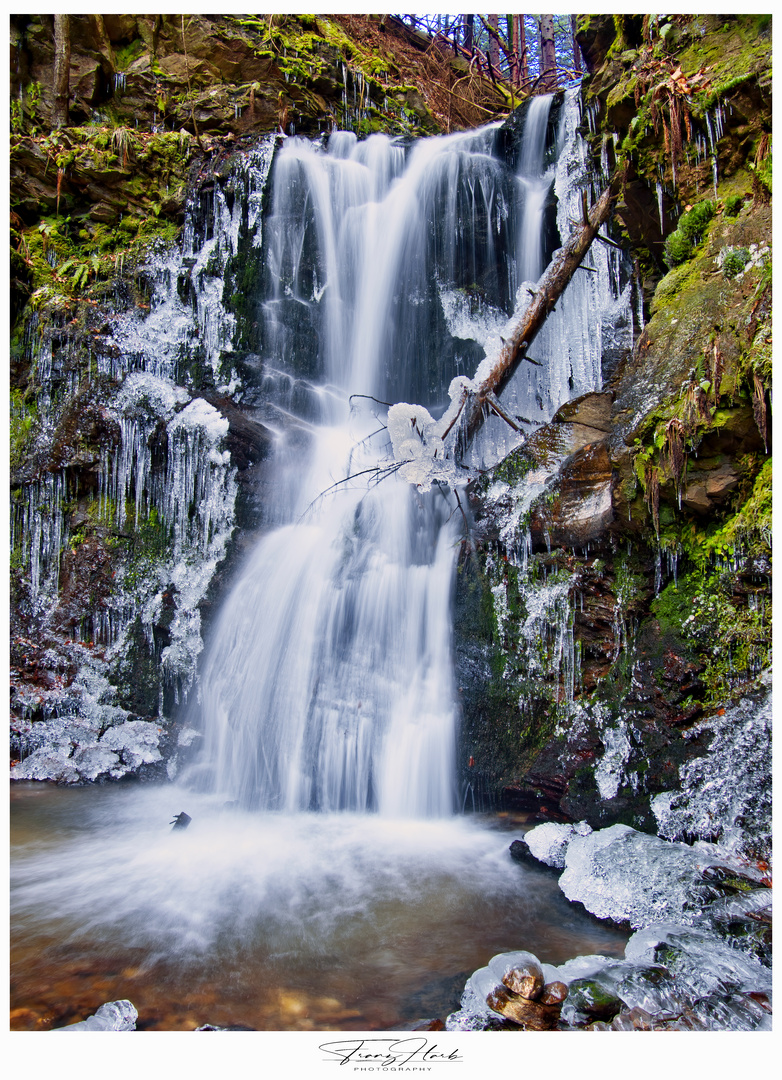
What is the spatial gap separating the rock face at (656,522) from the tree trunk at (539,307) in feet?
1.07

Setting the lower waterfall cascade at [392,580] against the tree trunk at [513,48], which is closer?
the lower waterfall cascade at [392,580]

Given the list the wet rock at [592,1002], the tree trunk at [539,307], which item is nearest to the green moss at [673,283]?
the tree trunk at [539,307]

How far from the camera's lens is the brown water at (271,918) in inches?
93.8

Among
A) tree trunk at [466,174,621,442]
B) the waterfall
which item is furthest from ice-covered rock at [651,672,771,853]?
tree trunk at [466,174,621,442]

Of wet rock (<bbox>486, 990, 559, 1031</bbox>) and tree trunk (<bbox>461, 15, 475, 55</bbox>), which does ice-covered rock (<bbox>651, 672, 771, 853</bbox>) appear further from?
tree trunk (<bbox>461, 15, 475, 55</bbox>)

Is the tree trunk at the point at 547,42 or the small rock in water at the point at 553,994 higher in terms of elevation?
the tree trunk at the point at 547,42

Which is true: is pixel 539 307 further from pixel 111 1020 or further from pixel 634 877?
pixel 111 1020

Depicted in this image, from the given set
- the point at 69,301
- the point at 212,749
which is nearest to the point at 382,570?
the point at 212,749

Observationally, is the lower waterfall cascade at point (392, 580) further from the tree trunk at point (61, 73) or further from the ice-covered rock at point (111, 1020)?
the tree trunk at point (61, 73)

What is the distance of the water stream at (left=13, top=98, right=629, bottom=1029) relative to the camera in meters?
2.62

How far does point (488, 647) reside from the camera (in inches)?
164

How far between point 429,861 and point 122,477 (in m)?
4.30

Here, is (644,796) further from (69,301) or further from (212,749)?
(69,301)

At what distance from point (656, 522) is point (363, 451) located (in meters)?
3.51
